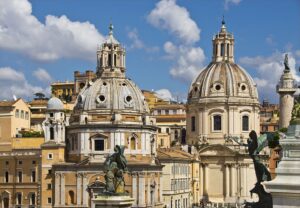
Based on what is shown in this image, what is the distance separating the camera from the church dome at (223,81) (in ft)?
246

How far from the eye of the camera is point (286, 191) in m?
8.94

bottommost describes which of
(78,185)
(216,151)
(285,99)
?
(78,185)

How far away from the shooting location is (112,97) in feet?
202

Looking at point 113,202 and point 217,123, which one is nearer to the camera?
point 113,202

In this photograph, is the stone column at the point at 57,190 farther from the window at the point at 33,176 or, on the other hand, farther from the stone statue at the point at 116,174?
the stone statue at the point at 116,174

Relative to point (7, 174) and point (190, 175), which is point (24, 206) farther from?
point (190, 175)

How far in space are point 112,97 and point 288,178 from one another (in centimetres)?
5280

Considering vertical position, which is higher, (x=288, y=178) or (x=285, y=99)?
(x=285, y=99)

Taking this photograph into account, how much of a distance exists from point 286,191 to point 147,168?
167 ft

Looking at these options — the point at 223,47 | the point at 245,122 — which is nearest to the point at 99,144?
the point at 245,122

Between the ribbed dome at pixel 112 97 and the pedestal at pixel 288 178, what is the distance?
2044 inches

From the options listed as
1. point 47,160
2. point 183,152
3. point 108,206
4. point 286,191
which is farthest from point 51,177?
point 286,191

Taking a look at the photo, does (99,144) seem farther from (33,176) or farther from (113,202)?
(113,202)

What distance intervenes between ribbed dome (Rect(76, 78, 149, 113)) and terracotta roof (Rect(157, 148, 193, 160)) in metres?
6.34
